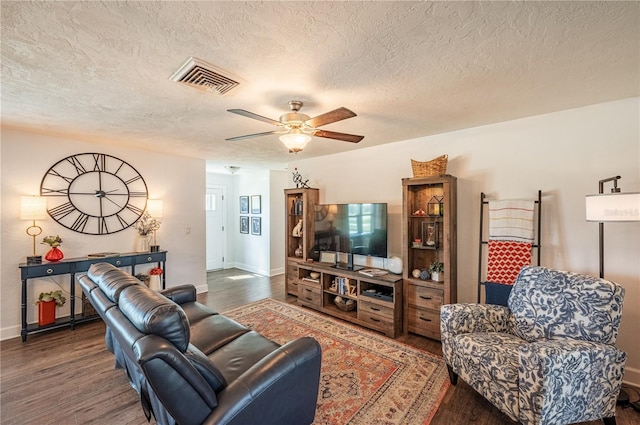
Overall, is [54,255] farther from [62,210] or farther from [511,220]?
[511,220]

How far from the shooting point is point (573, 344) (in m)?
1.73

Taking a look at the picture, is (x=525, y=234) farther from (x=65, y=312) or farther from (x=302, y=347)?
(x=65, y=312)

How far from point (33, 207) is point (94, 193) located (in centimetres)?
68

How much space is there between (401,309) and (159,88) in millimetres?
3218

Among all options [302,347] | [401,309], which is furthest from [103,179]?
[401,309]

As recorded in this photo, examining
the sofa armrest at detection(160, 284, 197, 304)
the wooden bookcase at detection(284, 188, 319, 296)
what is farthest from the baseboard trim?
the wooden bookcase at detection(284, 188, 319, 296)

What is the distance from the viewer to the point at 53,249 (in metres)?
3.41

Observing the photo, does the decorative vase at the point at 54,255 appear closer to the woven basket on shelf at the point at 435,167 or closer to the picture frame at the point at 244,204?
the picture frame at the point at 244,204

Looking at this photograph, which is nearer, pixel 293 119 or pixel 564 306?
pixel 564 306

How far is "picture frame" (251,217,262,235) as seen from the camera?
6.44 metres

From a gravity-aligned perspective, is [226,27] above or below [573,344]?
above

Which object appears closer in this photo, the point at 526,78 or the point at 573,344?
the point at 573,344

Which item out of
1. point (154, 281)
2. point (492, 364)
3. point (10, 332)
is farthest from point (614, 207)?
point (10, 332)

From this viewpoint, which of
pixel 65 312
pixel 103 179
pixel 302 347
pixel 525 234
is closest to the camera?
pixel 302 347
